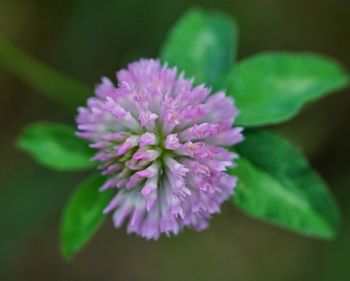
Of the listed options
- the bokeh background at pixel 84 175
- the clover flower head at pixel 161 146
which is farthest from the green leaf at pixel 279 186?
the bokeh background at pixel 84 175

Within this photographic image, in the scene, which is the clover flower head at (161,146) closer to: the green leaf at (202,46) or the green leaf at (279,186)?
the green leaf at (279,186)

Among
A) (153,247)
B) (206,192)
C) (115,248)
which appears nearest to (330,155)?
(153,247)

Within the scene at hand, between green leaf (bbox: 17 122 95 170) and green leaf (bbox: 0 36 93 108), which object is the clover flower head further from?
green leaf (bbox: 0 36 93 108)

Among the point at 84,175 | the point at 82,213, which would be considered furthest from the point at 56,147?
the point at 84,175

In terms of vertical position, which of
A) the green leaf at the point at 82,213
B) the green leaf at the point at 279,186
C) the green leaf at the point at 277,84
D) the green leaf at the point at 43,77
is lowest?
the green leaf at the point at 82,213

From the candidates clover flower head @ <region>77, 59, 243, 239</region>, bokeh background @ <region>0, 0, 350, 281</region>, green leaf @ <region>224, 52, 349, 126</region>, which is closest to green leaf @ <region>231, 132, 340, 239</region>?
green leaf @ <region>224, 52, 349, 126</region>

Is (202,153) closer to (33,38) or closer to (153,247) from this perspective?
(153,247)
